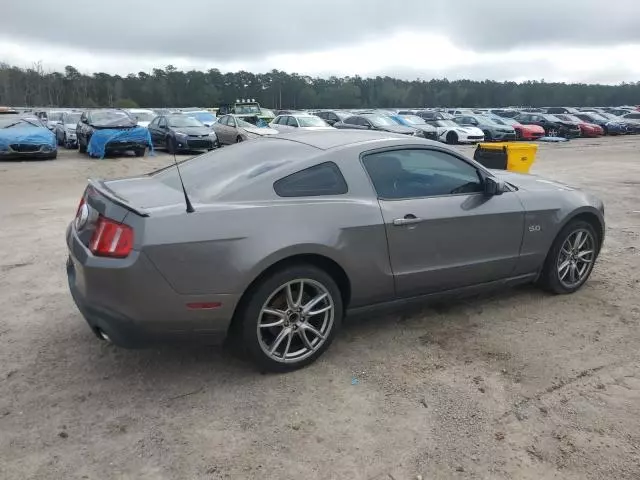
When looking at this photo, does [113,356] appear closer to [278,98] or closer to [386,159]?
[386,159]

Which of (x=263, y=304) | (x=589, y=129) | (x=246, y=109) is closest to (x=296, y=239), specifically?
(x=263, y=304)

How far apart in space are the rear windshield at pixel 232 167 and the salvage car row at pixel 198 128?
183 inches

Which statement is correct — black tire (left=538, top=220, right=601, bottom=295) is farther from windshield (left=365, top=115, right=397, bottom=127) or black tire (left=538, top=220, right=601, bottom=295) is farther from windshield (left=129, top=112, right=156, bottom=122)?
windshield (left=129, top=112, right=156, bottom=122)

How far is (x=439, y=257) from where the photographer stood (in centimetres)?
388

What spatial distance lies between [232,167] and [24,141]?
1402cm

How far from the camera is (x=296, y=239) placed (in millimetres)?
3227

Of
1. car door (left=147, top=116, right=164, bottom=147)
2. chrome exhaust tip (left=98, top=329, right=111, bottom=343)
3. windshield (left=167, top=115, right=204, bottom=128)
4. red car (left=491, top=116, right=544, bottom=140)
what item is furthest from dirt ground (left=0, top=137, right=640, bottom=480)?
red car (left=491, top=116, right=544, bottom=140)

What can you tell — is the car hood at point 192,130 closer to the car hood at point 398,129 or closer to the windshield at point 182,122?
the windshield at point 182,122

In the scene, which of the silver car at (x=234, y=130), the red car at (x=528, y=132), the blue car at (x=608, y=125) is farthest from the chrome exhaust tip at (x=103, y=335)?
the blue car at (x=608, y=125)

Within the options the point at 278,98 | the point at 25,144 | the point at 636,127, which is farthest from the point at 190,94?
the point at 25,144

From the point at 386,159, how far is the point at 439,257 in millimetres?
800

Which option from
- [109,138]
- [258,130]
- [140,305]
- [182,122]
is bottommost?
[109,138]

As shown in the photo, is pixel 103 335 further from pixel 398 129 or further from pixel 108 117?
pixel 398 129

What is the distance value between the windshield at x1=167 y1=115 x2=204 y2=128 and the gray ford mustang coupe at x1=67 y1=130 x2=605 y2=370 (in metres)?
15.3
